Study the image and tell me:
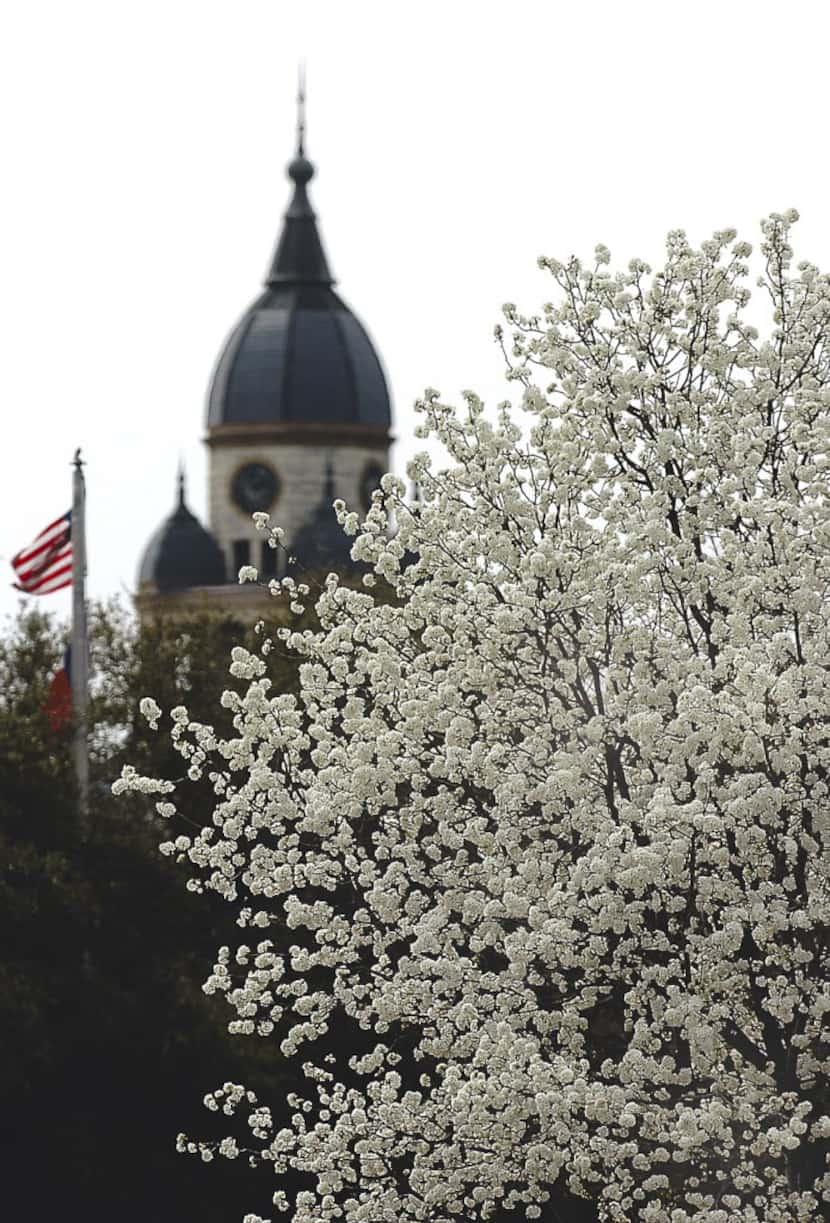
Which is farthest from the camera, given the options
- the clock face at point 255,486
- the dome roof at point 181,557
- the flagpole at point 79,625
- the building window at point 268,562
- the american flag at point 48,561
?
the clock face at point 255,486

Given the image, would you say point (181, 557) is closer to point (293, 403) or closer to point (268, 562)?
point (268, 562)

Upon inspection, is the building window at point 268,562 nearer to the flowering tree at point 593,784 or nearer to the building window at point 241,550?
the building window at point 241,550

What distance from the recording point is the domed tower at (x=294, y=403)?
147 metres

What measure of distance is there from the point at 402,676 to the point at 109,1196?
45.5ft

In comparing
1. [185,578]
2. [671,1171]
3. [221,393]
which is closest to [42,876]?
[671,1171]

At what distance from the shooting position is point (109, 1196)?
1192 inches

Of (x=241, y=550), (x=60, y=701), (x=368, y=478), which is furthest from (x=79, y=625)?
(x=368, y=478)

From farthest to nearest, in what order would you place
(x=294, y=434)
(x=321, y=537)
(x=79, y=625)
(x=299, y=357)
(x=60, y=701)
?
(x=294, y=434), (x=299, y=357), (x=321, y=537), (x=60, y=701), (x=79, y=625)

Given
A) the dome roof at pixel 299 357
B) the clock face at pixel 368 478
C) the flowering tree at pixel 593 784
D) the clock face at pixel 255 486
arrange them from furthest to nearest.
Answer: the clock face at pixel 255 486
the dome roof at pixel 299 357
the clock face at pixel 368 478
the flowering tree at pixel 593 784

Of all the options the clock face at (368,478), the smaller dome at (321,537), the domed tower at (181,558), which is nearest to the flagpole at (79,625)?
the smaller dome at (321,537)

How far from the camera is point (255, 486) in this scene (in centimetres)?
14888

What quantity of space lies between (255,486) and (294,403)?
4.84 m

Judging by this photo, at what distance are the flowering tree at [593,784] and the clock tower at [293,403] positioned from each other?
128202 mm

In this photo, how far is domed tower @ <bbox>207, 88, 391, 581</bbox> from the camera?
147000 mm
